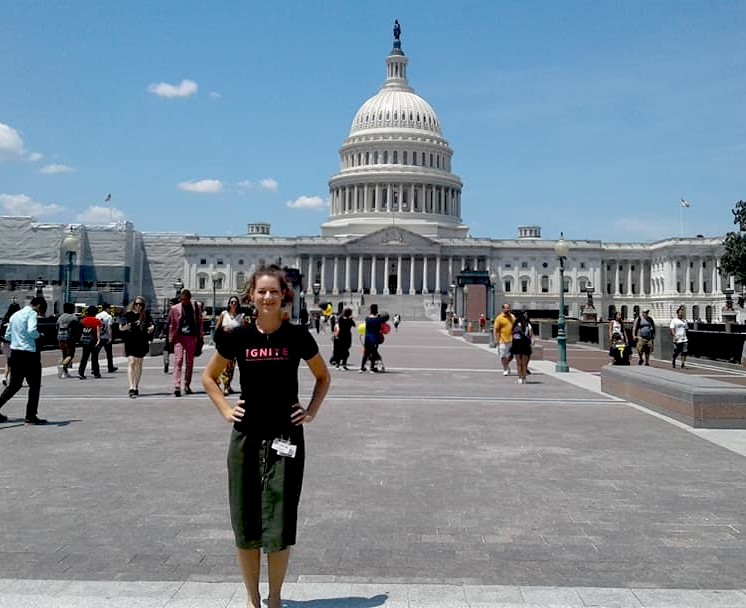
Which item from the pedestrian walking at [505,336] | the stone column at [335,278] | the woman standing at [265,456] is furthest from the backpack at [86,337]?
the stone column at [335,278]

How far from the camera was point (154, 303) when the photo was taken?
402 feet

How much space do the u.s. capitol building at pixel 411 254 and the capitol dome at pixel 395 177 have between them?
21cm

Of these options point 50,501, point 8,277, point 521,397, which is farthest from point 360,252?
point 50,501

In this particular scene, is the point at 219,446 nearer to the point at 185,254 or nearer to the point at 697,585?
the point at 697,585

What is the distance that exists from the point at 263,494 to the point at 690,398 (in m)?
10.1

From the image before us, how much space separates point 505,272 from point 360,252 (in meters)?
25.7

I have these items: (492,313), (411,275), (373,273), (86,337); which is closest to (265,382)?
(86,337)

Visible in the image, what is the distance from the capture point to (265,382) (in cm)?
505

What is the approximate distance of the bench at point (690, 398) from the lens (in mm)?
13000

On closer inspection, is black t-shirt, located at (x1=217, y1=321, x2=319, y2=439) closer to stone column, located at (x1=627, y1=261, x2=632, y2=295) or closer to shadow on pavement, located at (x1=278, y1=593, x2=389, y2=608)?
shadow on pavement, located at (x1=278, y1=593, x2=389, y2=608)

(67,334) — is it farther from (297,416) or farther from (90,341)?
(297,416)

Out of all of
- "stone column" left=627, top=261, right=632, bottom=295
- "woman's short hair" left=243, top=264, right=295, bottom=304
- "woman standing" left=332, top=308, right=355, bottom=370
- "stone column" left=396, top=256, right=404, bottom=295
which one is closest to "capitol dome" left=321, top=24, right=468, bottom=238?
"stone column" left=396, top=256, right=404, bottom=295

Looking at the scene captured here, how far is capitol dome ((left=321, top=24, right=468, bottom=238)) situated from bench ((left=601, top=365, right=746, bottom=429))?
405 ft

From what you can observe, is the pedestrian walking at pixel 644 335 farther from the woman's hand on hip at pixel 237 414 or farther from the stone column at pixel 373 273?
the stone column at pixel 373 273
